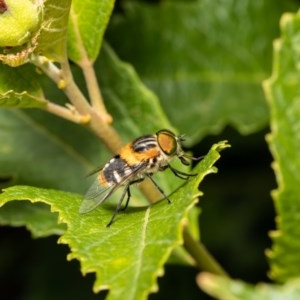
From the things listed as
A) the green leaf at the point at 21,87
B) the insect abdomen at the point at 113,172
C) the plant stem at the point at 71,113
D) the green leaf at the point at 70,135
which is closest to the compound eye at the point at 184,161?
the green leaf at the point at 70,135

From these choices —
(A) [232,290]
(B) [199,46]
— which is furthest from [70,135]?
(A) [232,290]

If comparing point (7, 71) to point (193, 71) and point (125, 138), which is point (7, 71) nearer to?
point (125, 138)

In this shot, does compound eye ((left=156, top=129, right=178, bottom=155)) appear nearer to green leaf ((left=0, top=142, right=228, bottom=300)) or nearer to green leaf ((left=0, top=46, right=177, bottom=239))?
green leaf ((left=0, top=142, right=228, bottom=300))

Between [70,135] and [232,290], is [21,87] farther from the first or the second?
[232,290]

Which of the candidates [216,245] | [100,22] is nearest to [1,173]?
[100,22]

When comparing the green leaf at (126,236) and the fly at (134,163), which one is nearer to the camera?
the green leaf at (126,236)

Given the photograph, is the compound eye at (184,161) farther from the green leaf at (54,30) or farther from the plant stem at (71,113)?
the green leaf at (54,30)
